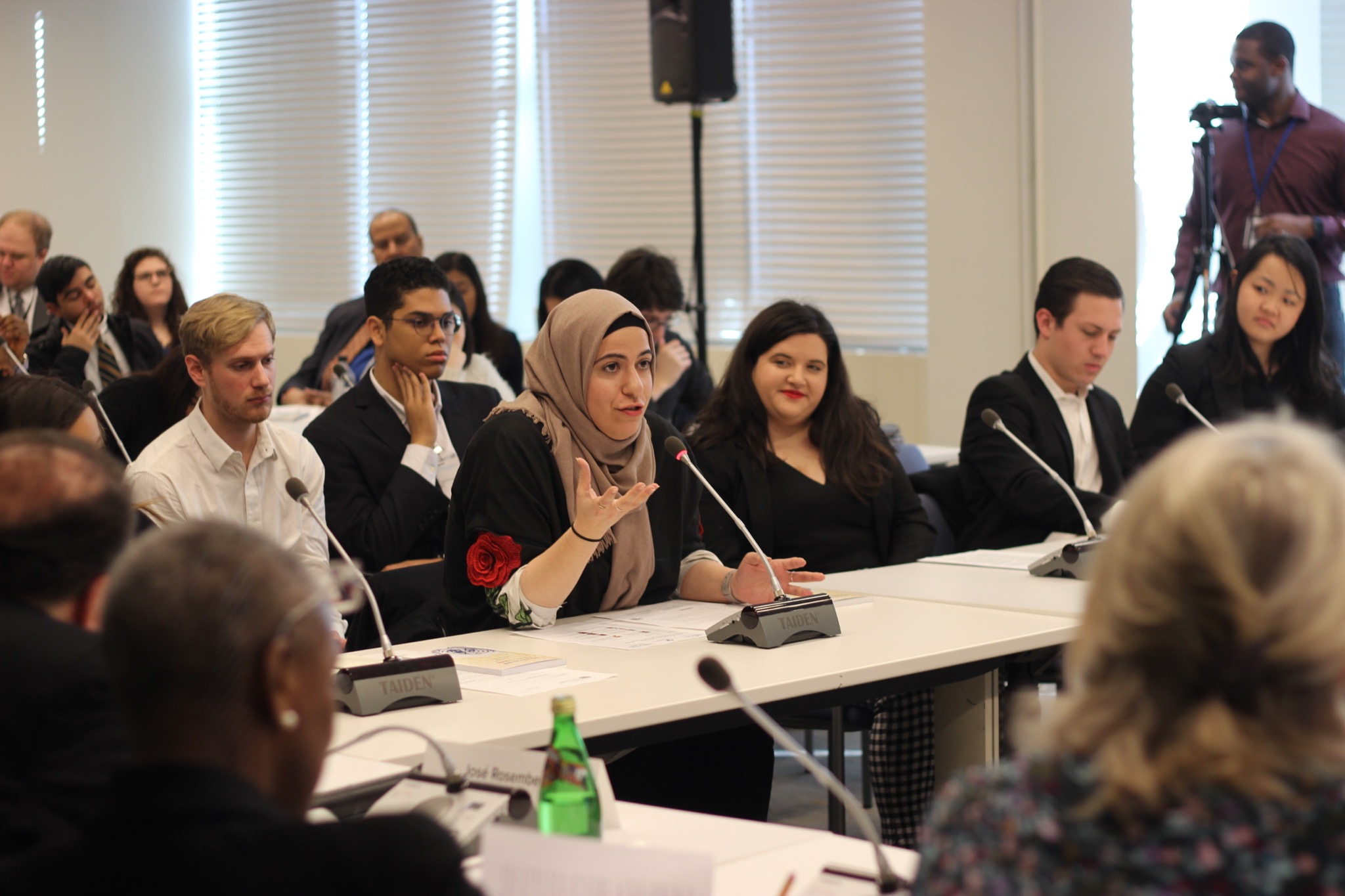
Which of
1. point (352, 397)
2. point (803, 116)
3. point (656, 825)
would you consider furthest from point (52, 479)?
point (803, 116)

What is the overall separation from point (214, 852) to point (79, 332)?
4.39m

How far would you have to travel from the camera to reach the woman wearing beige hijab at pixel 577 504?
2488mm

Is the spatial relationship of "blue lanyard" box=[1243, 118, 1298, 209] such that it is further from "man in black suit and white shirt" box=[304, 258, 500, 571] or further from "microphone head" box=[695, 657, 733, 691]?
"microphone head" box=[695, 657, 733, 691]

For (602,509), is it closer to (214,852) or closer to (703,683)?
(703,683)

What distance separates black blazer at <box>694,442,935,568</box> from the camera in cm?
317

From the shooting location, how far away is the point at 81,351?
4.75m

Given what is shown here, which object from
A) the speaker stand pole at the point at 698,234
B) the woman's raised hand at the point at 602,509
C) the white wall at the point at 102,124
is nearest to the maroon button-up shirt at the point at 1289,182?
the speaker stand pole at the point at 698,234

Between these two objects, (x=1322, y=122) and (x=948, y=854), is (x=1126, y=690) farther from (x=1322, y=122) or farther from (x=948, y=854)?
(x=1322, y=122)

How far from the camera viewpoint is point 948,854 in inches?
33.9

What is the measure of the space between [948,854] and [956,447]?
4632 mm

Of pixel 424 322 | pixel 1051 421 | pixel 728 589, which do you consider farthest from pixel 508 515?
pixel 1051 421

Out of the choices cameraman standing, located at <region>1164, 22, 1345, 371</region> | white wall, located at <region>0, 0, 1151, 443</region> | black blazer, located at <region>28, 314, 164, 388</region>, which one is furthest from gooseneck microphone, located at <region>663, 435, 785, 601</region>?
white wall, located at <region>0, 0, 1151, 443</region>

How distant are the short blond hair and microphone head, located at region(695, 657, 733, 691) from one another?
1821 millimetres

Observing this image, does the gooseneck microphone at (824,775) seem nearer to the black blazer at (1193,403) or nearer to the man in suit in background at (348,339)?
the black blazer at (1193,403)
